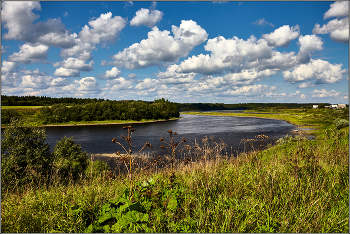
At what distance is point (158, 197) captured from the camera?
130 inches

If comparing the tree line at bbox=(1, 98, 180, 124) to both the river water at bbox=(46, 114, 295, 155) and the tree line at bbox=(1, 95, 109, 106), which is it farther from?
the river water at bbox=(46, 114, 295, 155)

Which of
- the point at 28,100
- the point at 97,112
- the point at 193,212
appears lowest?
the point at 193,212

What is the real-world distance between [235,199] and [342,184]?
2.85 metres

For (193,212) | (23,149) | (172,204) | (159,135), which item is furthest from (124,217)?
(159,135)

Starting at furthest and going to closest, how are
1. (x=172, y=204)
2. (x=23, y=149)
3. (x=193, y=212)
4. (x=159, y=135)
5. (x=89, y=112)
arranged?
1. (x=89, y=112)
2. (x=159, y=135)
3. (x=23, y=149)
4. (x=193, y=212)
5. (x=172, y=204)

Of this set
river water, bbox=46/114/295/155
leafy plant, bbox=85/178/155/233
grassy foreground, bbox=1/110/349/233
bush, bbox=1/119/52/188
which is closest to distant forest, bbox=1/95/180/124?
river water, bbox=46/114/295/155

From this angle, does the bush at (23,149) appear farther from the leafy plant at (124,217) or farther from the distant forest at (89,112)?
the distant forest at (89,112)

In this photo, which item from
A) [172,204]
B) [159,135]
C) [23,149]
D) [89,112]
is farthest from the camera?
[89,112]

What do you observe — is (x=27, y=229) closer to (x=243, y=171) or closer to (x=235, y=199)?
(x=235, y=199)

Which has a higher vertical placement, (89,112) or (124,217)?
(89,112)

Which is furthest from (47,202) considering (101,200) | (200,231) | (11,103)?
(11,103)

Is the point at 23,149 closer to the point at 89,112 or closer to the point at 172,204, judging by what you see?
the point at 172,204

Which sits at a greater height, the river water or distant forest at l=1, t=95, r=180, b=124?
distant forest at l=1, t=95, r=180, b=124

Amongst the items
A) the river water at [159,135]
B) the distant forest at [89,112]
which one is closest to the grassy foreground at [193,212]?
the river water at [159,135]
